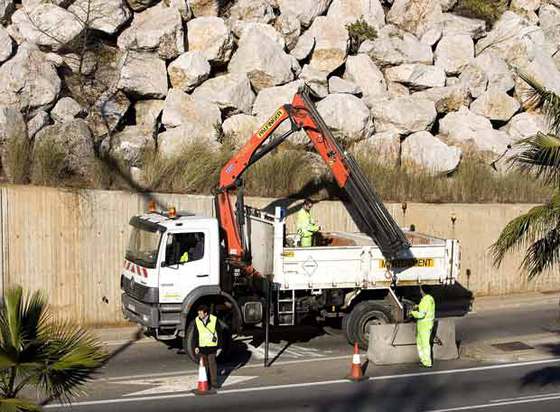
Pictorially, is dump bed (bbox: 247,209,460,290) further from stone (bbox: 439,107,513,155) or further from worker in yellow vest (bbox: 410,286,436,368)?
stone (bbox: 439,107,513,155)

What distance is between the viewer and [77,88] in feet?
86.4

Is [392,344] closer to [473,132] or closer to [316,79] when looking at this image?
[473,132]

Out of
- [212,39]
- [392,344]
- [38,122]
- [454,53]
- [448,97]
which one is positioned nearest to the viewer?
[392,344]

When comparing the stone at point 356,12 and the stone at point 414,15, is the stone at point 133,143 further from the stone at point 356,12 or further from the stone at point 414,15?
the stone at point 414,15

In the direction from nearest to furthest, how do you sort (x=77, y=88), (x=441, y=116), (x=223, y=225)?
(x=223, y=225)
(x=77, y=88)
(x=441, y=116)

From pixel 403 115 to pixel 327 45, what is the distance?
3.68 m

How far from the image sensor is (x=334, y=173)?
18.3 m

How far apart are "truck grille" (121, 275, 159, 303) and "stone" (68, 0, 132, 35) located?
11.9m

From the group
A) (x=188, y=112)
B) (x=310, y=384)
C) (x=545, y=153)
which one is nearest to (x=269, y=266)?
(x=310, y=384)

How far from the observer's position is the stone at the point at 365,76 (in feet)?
94.8

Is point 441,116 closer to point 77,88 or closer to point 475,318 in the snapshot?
point 475,318

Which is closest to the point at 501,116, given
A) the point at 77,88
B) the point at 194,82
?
the point at 194,82

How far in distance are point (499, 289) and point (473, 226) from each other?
1.79 meters

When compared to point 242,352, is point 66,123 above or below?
A: above
